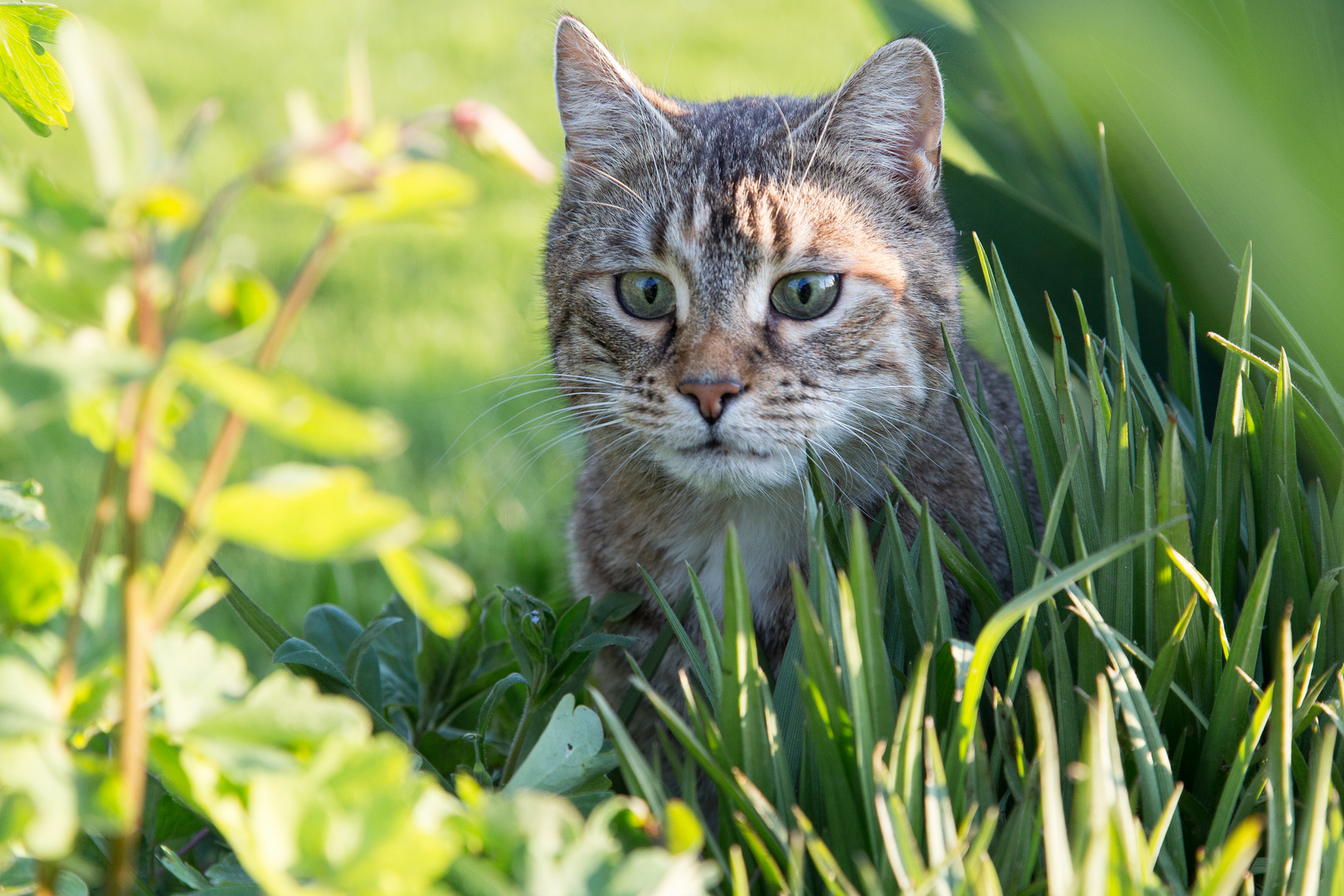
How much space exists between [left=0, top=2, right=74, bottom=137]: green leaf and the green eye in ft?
2.47

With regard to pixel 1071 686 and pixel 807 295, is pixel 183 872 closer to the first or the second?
pixel 1071 686

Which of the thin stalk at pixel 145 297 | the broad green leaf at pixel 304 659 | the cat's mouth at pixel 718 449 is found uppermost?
the thin stalk at pixel 145 297

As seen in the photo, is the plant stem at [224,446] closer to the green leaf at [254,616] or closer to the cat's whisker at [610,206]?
the green leaf at [254,616]

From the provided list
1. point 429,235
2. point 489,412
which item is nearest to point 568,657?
point 489,412

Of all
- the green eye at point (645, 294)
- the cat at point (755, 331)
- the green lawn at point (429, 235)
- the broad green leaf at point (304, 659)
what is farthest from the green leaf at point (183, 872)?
the green eye at point (645, 294)

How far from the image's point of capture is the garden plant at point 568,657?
0.50 metres

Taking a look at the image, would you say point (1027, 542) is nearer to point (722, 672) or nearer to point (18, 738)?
point (722, 672)

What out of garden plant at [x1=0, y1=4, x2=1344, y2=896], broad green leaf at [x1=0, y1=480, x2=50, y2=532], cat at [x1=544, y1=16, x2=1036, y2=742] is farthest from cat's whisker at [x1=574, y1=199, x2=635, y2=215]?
broad green leaf at [x1=0, y1=480, x2=50, y2=532]

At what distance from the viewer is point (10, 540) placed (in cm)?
59

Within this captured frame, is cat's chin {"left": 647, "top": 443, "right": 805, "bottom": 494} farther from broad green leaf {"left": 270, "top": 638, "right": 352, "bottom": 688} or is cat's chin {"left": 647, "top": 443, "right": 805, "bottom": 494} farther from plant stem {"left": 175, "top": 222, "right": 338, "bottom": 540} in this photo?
plant stem {"left": 175, "top": 222, "right": 338, "bottom": 540}

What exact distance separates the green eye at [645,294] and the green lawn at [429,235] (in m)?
0.20

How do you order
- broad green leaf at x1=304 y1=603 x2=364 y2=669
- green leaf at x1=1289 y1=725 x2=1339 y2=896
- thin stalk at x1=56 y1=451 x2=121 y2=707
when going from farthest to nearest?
broad green leaf at x1=304 y1=603 x2=364 y2=669 < green leaf at x1=1289 y1=725 x2=1339 y2=896 < thin stalk at x1=56 y1=451 x2=121 y2=707

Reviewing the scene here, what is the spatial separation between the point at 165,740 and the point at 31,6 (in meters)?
0.60

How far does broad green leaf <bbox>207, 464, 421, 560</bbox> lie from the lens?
1.62ft
